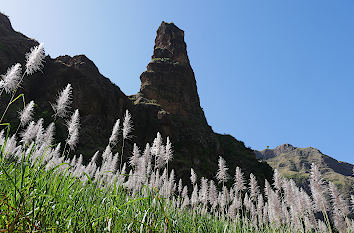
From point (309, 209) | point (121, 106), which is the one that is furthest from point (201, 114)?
point (309, 209)

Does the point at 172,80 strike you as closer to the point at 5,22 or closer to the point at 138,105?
the point at 138,105

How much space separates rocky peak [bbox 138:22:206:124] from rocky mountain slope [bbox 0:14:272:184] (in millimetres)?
285

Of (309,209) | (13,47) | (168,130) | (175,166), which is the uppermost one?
(13,47)

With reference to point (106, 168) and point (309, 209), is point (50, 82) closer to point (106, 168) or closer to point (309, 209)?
point (106, 168)

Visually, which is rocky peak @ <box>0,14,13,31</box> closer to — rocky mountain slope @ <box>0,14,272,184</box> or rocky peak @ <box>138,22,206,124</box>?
rocky mountain slope @ <box>0,14,272,184</box>

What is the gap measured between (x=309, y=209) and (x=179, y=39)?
79049 mm

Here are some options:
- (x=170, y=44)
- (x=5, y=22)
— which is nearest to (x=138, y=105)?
(x=5, y=22)

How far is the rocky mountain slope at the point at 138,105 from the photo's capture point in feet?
101

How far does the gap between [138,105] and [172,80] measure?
1950cm

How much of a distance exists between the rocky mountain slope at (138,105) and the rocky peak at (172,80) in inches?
11.2

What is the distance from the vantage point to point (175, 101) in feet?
197

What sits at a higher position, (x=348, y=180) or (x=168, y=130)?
(x=348, y=180)

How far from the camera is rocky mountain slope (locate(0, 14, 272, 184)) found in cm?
3091

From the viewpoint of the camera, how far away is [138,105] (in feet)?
156
